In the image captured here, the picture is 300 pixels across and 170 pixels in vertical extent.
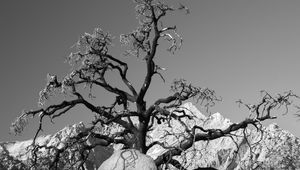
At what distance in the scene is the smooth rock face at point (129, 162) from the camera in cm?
1694

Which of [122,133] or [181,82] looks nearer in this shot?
[122,133]

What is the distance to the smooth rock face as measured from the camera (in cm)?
1694

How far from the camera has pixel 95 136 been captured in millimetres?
21328

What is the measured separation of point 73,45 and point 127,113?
5.79 meters

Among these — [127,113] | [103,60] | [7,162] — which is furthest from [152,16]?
[7,162]

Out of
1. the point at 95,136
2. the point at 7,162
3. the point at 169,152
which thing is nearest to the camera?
the point at 169,152

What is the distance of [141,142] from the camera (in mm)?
20656

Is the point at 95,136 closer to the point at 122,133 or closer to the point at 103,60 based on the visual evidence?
the point at 122,133

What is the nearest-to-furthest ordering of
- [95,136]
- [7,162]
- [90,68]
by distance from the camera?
[95,136] < [90,68] < [7,162]

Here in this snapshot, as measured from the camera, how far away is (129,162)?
17.0m

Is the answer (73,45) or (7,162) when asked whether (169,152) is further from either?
(7,162)

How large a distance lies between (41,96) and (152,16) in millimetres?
6799

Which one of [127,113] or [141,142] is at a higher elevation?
[127,113]

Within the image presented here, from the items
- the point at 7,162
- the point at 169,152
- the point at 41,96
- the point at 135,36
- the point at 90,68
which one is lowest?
the point at 169,152
